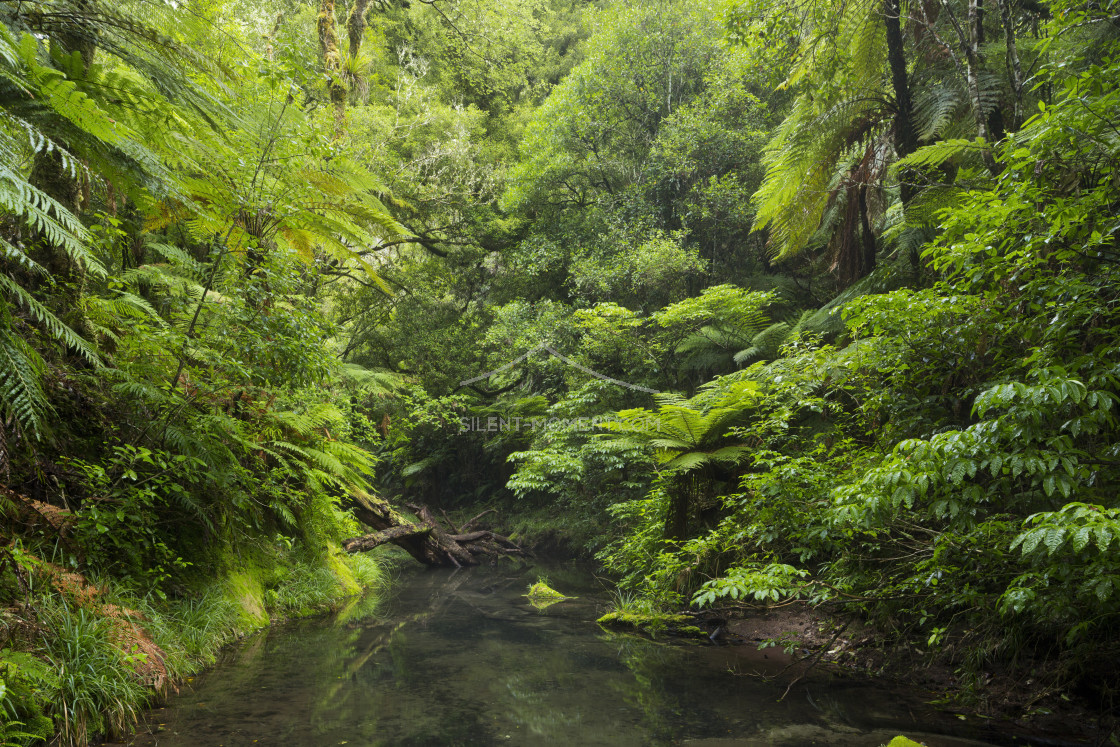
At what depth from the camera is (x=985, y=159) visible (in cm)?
415

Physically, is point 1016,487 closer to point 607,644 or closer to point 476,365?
point 607,644

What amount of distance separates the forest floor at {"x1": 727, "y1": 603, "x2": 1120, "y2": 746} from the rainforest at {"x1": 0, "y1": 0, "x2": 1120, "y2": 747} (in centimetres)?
2

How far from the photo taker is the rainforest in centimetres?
264

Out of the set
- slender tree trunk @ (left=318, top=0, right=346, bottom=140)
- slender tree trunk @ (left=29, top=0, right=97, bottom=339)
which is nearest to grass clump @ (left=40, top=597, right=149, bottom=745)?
slender tree trunk @ (left=29, top=0, right=97, bottom=339)

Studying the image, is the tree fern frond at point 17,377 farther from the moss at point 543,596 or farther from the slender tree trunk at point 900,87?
the slender tree trunk at point 900,87

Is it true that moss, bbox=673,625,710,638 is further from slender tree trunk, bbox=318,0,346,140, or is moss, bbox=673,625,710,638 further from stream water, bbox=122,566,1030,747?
slender tree trunk, bbox=318,0,346,140

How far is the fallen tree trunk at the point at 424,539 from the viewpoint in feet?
27.9

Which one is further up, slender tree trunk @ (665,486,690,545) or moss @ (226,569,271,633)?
slender tree trunk @ (665,486,690,545)

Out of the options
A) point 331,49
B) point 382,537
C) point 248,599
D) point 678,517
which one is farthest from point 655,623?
point 331,49

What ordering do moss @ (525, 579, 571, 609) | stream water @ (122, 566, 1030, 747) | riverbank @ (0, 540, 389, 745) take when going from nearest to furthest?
riverbank @ (0, 540, 389, 745)
stream water @ (122, 566, 1030, 747)
moss @ (525, 579, 571, 609)

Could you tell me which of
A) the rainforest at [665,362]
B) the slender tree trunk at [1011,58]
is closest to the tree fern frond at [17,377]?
the rainforest at [665,362]

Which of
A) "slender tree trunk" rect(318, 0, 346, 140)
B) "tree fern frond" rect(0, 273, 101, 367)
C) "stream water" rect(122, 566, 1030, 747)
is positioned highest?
"slender tree trunk" rect(318, 0, 346, 140)

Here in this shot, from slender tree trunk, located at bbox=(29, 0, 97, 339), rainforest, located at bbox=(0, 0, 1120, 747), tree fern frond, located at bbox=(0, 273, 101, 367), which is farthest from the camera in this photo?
slender tree trunk, located at bbox=(29, 0, 97, 339)

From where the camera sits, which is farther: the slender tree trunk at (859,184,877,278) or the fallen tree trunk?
the fallen tree trunk
